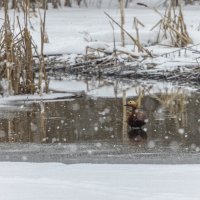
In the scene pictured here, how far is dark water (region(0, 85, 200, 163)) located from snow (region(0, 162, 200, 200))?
519 mm

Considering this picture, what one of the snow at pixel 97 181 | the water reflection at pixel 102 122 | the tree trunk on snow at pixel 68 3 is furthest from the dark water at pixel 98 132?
the tree trunk on snow at pixel 68 3

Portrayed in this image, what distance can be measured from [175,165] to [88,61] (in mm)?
7637

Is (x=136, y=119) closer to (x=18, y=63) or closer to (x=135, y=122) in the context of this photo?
(x=135, y=122)

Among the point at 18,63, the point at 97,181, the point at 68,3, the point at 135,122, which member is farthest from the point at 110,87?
the point at 68,3

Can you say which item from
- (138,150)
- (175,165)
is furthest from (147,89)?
(175,165)

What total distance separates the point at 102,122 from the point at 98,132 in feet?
2.00

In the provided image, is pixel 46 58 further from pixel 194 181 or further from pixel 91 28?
pixel 194 181

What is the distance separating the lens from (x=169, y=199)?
5523 mm

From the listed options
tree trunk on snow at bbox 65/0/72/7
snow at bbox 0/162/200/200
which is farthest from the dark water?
tree trunk on snow at bbox 65/0/72/7

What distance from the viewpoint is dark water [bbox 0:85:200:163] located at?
7324mm

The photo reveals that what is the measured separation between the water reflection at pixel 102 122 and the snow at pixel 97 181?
1.19 m

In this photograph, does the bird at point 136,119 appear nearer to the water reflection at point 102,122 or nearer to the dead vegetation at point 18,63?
the water reflection at point 102,122

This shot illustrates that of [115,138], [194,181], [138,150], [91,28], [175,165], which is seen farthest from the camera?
[91,28]

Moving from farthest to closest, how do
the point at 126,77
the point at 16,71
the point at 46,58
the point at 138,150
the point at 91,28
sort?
the point at 91,28 → the point at 46,58 → the point at 126,77 → the point at 16,71 → the point at 138,150
